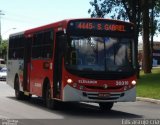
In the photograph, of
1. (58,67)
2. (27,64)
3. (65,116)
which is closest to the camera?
(65,116)

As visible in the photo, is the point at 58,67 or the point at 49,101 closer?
the point at 58,67

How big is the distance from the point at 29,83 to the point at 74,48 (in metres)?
5.62

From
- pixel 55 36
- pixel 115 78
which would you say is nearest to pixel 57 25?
pixel 55 36

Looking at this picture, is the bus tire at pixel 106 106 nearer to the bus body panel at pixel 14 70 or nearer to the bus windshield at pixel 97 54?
the bus windshield at pixel 97 54

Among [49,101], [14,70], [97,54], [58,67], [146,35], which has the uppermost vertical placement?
[146,35]

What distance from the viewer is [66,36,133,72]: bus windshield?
18.1 metres

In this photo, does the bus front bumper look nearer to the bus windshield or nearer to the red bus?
the red bus

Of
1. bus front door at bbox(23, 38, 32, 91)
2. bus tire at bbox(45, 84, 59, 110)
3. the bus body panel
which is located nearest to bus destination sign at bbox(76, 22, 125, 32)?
bus tire at bbox(45, 84, 59, 110)

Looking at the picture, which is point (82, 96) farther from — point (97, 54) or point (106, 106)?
point (106, 106)

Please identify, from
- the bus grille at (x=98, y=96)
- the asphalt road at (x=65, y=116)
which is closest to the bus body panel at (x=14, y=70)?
the asphalt road at (x=65, y=116)

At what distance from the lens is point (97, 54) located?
59.7 ft

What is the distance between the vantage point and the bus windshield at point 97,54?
711 inches

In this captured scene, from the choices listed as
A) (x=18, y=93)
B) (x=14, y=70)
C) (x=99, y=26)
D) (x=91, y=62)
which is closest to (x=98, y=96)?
(x=91, y=62)

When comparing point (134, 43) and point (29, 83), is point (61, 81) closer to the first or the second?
point (134, 43)
